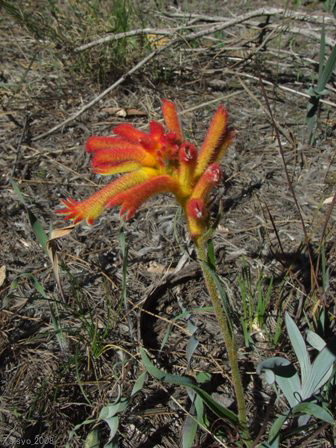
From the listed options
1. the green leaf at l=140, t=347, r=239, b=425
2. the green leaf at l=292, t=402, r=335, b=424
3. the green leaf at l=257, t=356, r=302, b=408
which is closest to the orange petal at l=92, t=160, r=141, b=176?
the green leaf at l=140, t=347, r=239, b=425

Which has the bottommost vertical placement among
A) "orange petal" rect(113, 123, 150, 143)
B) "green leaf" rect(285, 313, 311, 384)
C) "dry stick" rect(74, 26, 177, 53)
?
"green leaf" rect(285, 313, 311, 384)

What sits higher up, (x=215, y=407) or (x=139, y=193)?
(x=139, y=193)

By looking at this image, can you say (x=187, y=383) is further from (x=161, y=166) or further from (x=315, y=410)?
(x=161, y=166)

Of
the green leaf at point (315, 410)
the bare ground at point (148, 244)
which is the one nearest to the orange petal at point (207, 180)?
the bare ground at point (148, 244)

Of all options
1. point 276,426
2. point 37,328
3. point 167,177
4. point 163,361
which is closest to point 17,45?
point 37,328

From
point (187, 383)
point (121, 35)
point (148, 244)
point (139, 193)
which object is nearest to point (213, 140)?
point (139, 193)

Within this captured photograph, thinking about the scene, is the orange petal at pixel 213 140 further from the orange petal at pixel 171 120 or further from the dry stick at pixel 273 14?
the dry stick at pixel 273 14

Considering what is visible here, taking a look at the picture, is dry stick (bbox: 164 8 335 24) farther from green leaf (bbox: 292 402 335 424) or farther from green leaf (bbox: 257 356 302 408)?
green leaf (bbox: 292 402 335 424)
